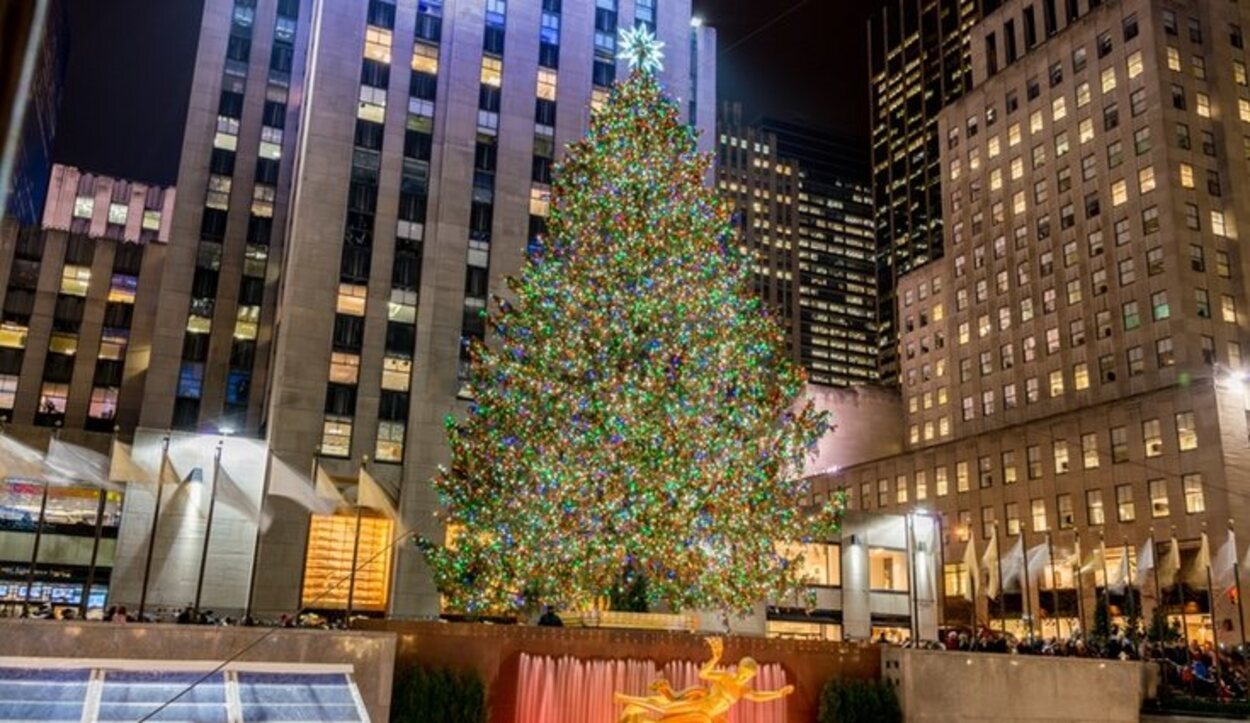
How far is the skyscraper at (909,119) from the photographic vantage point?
156m

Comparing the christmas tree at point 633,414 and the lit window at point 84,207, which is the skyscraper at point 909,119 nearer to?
the lit window at point 84,207

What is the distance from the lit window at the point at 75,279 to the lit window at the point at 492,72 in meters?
42.8

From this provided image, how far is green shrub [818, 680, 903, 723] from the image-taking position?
2403cm

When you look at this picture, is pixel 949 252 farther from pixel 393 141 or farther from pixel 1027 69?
pixel 393 141

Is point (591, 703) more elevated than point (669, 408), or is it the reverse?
point (669, 408)

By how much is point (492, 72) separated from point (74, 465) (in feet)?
126

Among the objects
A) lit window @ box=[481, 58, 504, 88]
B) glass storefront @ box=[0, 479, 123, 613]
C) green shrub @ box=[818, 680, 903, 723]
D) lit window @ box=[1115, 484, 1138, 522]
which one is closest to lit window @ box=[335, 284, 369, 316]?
lit window @ box=[481, 58, 504, 88]

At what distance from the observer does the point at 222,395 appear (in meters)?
65.8

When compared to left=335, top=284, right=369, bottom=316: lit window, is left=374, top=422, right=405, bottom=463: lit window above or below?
below

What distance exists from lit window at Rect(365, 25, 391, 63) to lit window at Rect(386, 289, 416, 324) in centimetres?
1338

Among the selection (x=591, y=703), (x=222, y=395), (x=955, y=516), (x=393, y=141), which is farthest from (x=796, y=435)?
(x=955, y=516)

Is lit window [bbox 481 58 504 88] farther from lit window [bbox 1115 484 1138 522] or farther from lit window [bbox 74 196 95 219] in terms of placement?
lit window [bbox 74 196 95 219]

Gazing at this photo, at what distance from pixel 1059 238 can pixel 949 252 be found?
1501 centimetres

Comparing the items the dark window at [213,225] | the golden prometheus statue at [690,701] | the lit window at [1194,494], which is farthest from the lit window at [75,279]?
the lit window at [1194,494]
